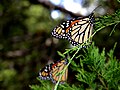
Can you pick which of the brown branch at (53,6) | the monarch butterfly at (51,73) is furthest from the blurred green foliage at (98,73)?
the brown branch at (53,6)

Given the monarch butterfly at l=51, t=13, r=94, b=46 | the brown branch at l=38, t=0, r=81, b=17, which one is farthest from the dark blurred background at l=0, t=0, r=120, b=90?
the monarch butterfly at l=51, t=13, r=94, b=46

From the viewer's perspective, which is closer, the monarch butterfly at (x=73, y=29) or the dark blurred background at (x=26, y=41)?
the monarch butterfly at (x=73, y=29)

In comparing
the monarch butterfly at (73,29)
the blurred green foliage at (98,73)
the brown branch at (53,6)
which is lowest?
the blurred green foliage at (98,73)

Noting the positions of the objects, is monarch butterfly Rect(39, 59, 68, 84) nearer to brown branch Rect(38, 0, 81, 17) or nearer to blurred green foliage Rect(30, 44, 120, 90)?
blurred green foliage Rect(30, 44, 120, 90)

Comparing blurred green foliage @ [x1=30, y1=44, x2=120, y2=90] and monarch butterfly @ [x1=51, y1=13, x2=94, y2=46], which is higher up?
monarch butterfly @ [x1=51, y1=13, x2=94, y2=46]

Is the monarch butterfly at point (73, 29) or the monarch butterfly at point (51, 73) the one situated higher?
the monarch butterfly at point (73, 29)

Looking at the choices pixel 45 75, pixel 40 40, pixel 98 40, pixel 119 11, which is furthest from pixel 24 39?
pixel 119 11

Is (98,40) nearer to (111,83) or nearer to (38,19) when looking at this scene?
(38,19)

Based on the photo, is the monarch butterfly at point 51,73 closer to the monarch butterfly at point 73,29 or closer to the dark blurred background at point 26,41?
the monarch butterfly at point 73,29

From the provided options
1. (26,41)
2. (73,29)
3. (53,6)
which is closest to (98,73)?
(73,29)
